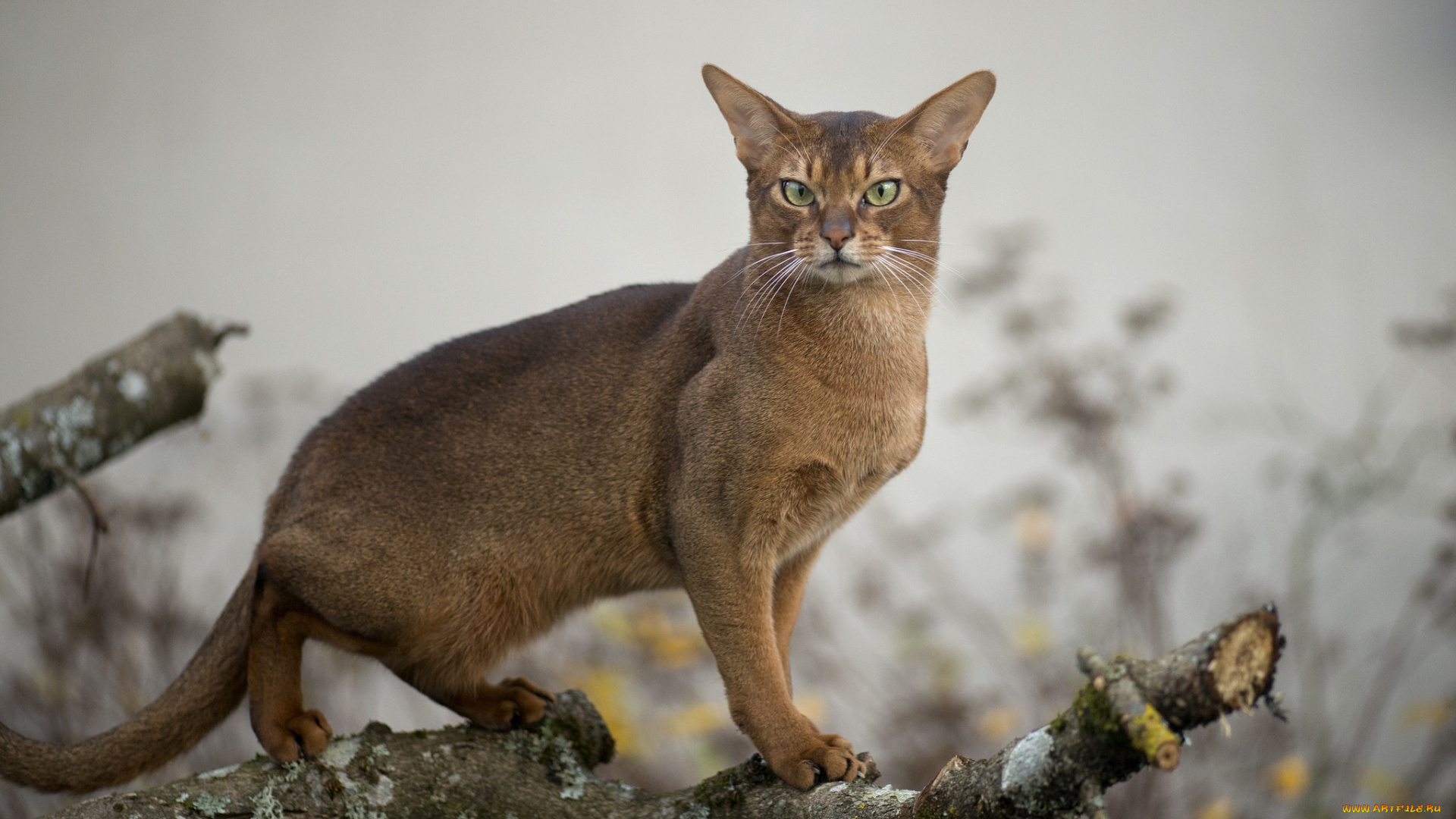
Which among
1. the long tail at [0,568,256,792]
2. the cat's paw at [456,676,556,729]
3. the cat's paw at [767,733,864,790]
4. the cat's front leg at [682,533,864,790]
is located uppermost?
the cat's front leg at [682,533,864,790]

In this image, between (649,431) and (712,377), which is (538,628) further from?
(712,377)

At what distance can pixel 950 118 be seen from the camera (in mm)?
2373

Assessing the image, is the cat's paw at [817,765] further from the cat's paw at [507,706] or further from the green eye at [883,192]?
the green eye at [883,192]

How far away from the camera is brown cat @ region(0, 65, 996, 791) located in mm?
2215

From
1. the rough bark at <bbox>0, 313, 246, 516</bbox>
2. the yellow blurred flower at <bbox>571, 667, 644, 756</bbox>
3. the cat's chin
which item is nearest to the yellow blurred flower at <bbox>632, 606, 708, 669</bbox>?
the yellow blurred flower at <bbox>571, 667, 644, 756</bbox>

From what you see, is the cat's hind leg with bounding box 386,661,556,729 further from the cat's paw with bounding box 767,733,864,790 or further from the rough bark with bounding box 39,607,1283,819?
the cat's paw with bounding box 767,733,864,790

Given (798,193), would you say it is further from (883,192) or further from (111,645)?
(111,645)

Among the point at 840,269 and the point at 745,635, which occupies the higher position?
the point at 840,269

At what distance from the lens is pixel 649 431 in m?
2.38

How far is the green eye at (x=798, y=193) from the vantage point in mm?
2291

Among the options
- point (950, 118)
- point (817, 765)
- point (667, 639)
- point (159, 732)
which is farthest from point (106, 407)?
point (950, 118)

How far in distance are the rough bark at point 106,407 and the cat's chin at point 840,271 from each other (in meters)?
1.90

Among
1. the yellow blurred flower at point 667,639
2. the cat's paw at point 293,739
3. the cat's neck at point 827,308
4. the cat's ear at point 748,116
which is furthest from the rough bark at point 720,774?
the yellow blurred flower at point 667,639

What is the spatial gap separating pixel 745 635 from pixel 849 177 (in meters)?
0.91
